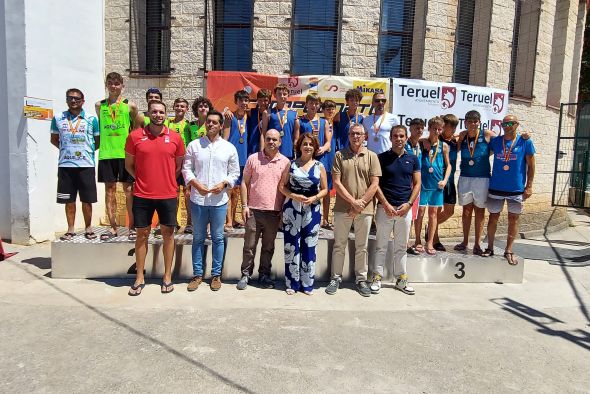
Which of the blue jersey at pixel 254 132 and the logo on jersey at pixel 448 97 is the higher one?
the logo on jersey at pixel 448 97

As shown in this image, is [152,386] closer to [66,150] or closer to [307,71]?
[66,150]

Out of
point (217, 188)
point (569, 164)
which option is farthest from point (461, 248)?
point (569, 164)

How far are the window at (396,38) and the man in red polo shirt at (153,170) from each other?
517 cm

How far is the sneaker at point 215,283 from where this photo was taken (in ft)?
16.6

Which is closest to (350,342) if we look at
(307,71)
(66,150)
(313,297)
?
(313,297)

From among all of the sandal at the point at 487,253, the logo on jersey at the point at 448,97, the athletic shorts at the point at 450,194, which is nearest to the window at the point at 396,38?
the logo on jersey at the point at 448,97

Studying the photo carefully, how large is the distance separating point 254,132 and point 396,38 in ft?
14.4

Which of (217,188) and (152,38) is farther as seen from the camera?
(152,38)

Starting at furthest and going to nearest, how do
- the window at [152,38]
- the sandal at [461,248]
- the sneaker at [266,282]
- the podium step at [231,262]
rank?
1. the window at [152,38]
2. the sandal at [461,248]
3. the podium step at [231,262]
4. the sneaker at [266,282]

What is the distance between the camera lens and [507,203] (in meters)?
5.83

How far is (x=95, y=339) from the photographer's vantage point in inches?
145

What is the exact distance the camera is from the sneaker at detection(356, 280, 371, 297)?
16.7 feet

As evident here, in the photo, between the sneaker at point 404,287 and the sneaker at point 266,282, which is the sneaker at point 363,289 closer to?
the sneaker at point 404,287

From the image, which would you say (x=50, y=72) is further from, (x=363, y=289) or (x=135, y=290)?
(x=363, y=289)
